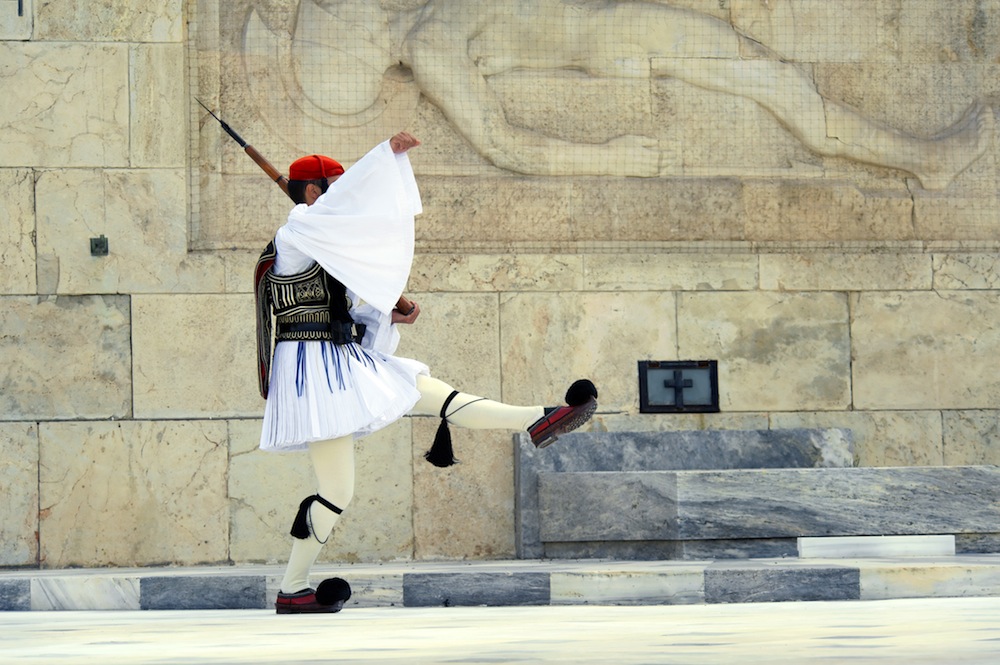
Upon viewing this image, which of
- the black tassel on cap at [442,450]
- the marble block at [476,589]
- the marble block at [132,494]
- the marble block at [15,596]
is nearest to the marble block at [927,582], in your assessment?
the marble block at [476,589]

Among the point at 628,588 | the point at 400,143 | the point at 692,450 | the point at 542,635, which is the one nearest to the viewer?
the point at 542,635

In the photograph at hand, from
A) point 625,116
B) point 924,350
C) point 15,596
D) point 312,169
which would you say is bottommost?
point 15,596

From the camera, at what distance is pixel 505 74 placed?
8.80 metres

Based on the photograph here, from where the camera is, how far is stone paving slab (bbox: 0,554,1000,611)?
622 centimetres

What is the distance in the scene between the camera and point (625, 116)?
8.88m

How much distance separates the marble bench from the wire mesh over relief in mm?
1705

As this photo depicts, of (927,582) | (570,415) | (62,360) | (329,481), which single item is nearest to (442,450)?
(329,481)

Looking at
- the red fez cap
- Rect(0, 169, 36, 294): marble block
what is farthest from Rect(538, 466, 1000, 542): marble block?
Rect(0, 169, 36, 294): marble block

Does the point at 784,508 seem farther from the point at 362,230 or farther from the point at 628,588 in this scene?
the point at 362,230

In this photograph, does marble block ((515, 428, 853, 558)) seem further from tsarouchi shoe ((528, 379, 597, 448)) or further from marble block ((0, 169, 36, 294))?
marble block ((0, 169, 36, 294))

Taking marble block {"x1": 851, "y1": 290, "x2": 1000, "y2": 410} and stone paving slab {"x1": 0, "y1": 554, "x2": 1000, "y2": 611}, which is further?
marble block {"x1": 851, "y1": 290, "x2": 1000, "y2": 410}

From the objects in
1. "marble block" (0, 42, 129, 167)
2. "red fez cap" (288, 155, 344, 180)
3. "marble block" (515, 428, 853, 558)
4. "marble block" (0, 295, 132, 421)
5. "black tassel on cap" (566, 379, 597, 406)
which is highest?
"marble block" (0, 42, 129, 167)

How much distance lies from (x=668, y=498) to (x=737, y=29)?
2865 millimetres

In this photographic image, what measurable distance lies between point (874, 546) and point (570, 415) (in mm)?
2011
